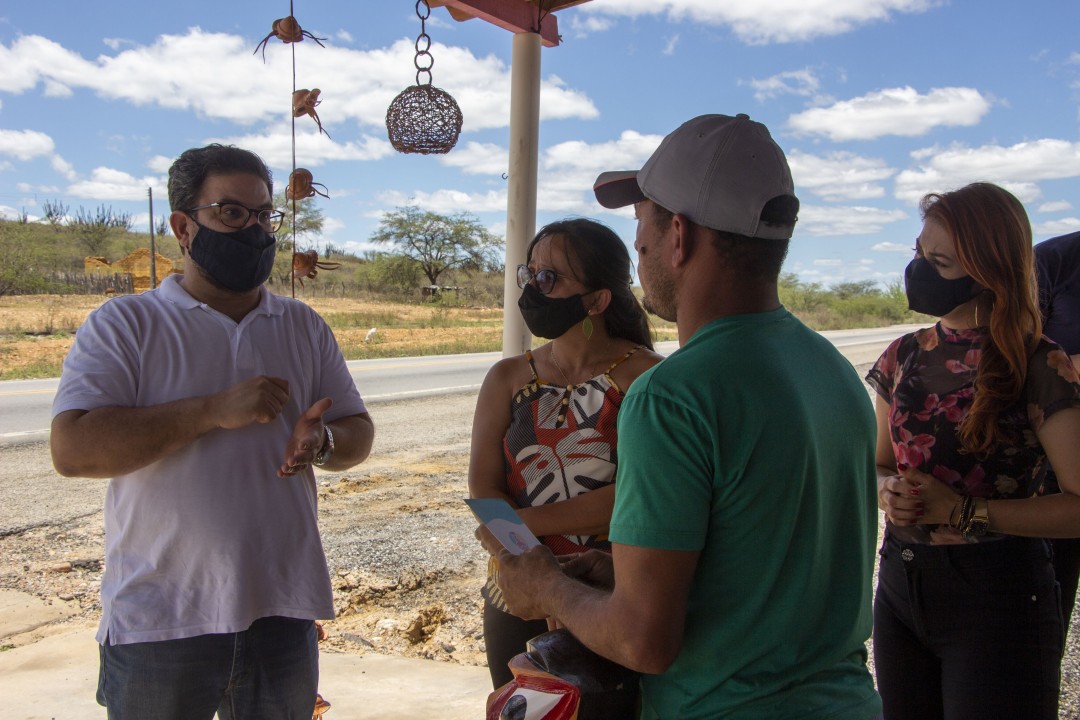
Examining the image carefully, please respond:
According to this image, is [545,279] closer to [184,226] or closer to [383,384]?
[184,226]

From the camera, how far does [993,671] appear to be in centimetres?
188

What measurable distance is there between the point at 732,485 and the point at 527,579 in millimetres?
419

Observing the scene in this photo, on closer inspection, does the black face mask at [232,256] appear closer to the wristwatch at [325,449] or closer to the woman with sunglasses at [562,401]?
the wristwatch at [325,449]

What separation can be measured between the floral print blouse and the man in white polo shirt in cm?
148

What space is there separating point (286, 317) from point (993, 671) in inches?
76.4

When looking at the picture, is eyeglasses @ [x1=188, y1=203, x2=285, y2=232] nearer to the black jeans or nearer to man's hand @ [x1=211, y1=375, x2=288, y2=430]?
man's hand @ [x1=211, y1=375, x2=288, y2=430]

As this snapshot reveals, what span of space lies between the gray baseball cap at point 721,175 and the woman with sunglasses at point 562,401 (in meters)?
0.95

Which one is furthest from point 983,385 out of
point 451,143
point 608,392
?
point 451,143

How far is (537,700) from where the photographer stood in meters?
1.21

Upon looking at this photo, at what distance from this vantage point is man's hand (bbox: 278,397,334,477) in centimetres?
195

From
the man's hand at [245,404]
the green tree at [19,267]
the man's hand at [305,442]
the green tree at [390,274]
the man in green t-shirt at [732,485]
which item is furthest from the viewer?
the green tree at [390,274]

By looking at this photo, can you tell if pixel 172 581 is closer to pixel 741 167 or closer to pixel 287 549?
pixel 287 549

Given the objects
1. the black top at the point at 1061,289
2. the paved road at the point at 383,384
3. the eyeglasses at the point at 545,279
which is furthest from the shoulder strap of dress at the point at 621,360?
the paved road at the point at 383,384

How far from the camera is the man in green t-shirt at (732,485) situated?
1159 millimetres
